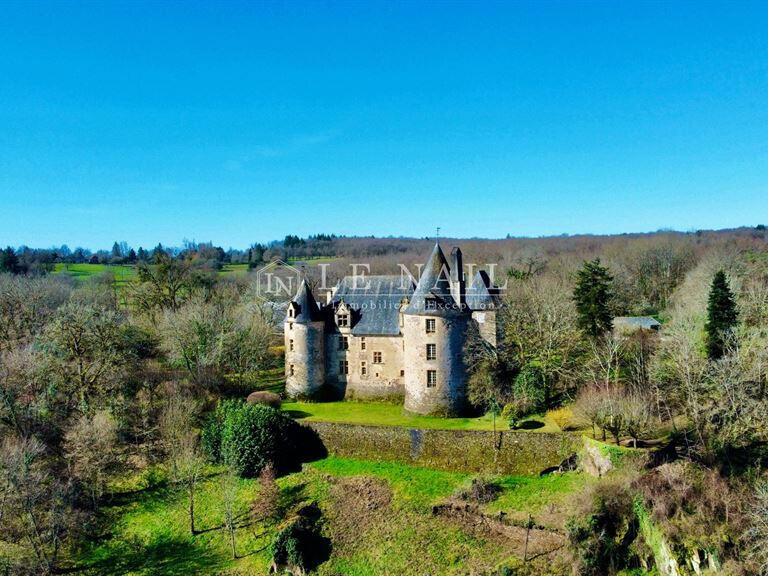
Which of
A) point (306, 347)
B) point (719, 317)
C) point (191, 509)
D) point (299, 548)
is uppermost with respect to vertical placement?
point (719, 317)

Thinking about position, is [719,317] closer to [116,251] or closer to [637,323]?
[637,323]

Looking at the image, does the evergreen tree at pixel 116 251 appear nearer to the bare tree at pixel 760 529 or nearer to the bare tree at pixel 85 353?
the bare tree at pixel 85 353

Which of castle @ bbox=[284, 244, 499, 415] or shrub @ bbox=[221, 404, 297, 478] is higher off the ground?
castle @ bbox=[284, 244, 499, 415]

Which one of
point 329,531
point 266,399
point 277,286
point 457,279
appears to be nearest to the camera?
point 329,531

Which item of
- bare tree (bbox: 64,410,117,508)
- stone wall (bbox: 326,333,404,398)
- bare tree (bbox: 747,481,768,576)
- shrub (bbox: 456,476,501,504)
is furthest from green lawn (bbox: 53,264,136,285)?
bare tree (bbox: 747,481,768,576)

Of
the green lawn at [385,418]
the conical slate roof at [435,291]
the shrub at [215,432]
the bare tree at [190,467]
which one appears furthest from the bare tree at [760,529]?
the shrub at [215,432]

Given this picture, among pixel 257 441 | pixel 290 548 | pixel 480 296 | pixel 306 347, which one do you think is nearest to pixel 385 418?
pixel 257 441

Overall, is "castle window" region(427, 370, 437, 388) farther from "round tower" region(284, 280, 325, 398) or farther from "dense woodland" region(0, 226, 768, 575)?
"round tower" region(284, 280, 325, 398)
